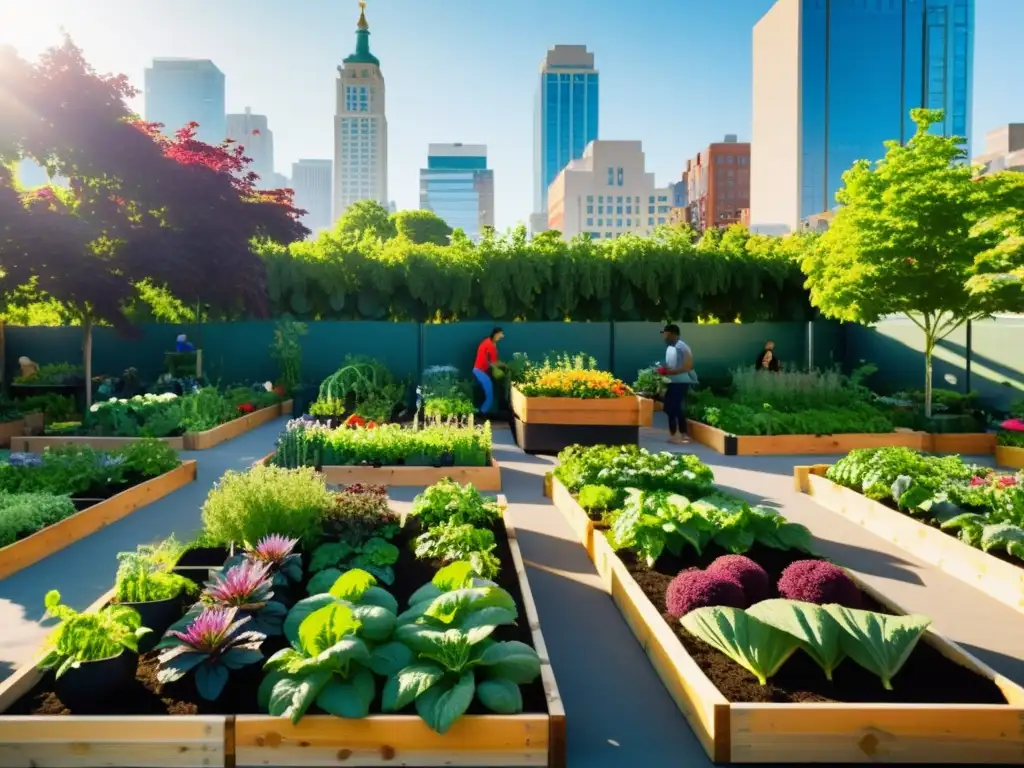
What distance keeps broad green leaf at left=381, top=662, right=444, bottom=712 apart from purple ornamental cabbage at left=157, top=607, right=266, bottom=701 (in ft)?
1.97

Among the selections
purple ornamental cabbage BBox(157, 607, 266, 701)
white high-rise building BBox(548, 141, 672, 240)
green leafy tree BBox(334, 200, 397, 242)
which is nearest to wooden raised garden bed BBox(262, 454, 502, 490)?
purple ornamental cabbage BBox(157, 607, 266, 701)

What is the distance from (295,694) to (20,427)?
36.3 ft

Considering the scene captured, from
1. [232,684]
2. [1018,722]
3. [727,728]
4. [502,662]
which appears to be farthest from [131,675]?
[1018,722]

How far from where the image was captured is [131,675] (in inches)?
140

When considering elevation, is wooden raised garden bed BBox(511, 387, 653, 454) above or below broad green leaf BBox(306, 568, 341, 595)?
above

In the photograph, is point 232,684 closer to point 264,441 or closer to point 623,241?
point 264,441

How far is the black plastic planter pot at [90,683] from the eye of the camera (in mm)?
3379

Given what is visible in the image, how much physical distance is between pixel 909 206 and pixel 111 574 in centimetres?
1063

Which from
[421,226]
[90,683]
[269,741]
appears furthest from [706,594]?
[421,226]

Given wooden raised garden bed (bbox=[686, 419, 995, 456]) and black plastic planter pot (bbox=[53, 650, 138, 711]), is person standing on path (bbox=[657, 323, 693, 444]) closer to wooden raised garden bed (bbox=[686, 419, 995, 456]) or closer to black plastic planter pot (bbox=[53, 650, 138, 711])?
wooden raised garden bed (bbox=[686, 419, 995, 456])

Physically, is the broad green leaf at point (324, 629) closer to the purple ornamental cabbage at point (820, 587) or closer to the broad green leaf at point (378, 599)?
the broad green leaf at point (378, 599)

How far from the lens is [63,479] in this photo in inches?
299

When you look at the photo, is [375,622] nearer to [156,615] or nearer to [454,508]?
[156,615]

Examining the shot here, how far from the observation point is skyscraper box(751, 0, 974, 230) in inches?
4958
